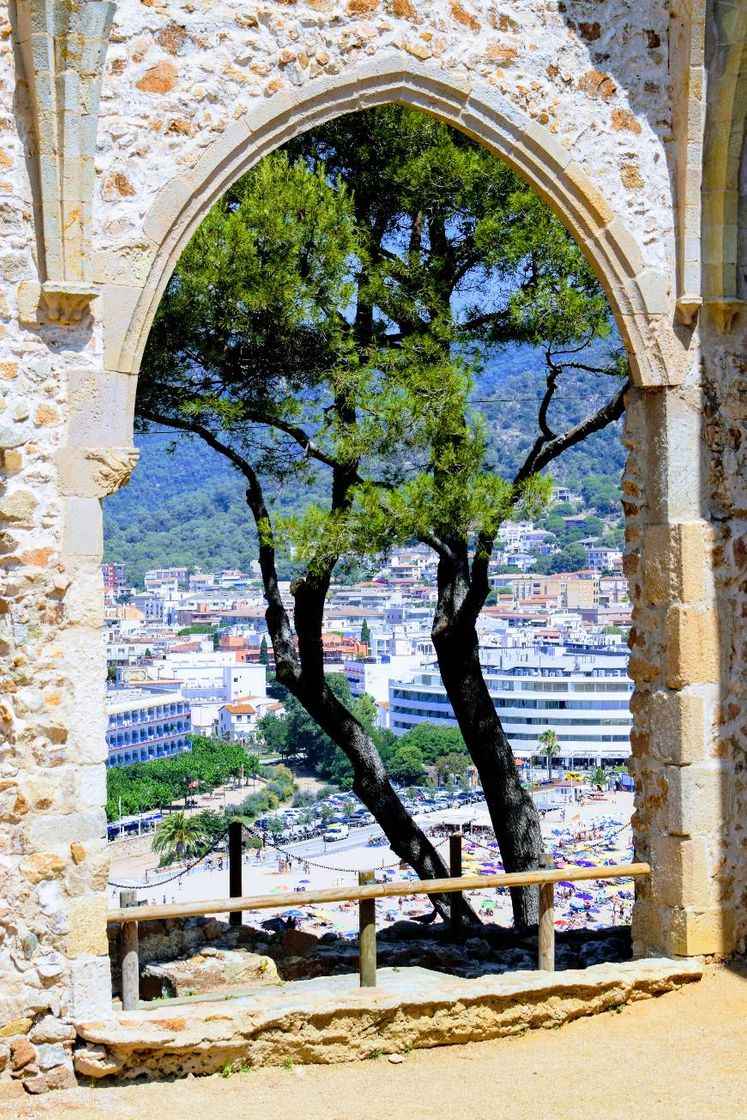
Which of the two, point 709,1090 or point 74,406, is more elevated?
point 74,406

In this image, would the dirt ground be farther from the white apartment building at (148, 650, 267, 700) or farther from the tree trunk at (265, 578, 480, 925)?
the white apartment building at (148, 650, 267, 700)

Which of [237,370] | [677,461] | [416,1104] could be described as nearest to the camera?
[416,1104]

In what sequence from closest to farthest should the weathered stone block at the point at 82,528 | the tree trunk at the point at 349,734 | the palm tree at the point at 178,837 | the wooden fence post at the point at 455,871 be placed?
1. the weathered stone block at the point at 82,528
2. the wooden fence post at the point at 455,871
3. the tree trunk at the point at 349,734
4. the palm tree at the point at 178,837

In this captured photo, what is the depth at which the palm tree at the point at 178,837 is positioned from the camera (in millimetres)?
23306

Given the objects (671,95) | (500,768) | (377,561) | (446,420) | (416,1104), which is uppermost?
(671,95)

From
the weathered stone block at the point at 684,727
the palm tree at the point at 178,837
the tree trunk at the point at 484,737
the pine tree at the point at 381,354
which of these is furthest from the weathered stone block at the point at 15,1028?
the palm tree at the point at 178,837

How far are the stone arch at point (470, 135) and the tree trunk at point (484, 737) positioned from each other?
419 cm

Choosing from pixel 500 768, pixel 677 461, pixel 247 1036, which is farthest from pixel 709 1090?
pixel 500 768

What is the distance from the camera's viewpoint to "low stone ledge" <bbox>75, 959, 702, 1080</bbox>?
561 cm

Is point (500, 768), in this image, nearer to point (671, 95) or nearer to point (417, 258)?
point (417, 258)

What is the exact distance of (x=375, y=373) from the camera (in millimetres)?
10219

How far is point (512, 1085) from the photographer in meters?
5.64

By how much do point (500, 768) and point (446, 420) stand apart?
260 centimetres

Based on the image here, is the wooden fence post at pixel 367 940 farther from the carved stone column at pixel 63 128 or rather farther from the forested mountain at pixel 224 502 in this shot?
the forested mountain at pixel 224 502
